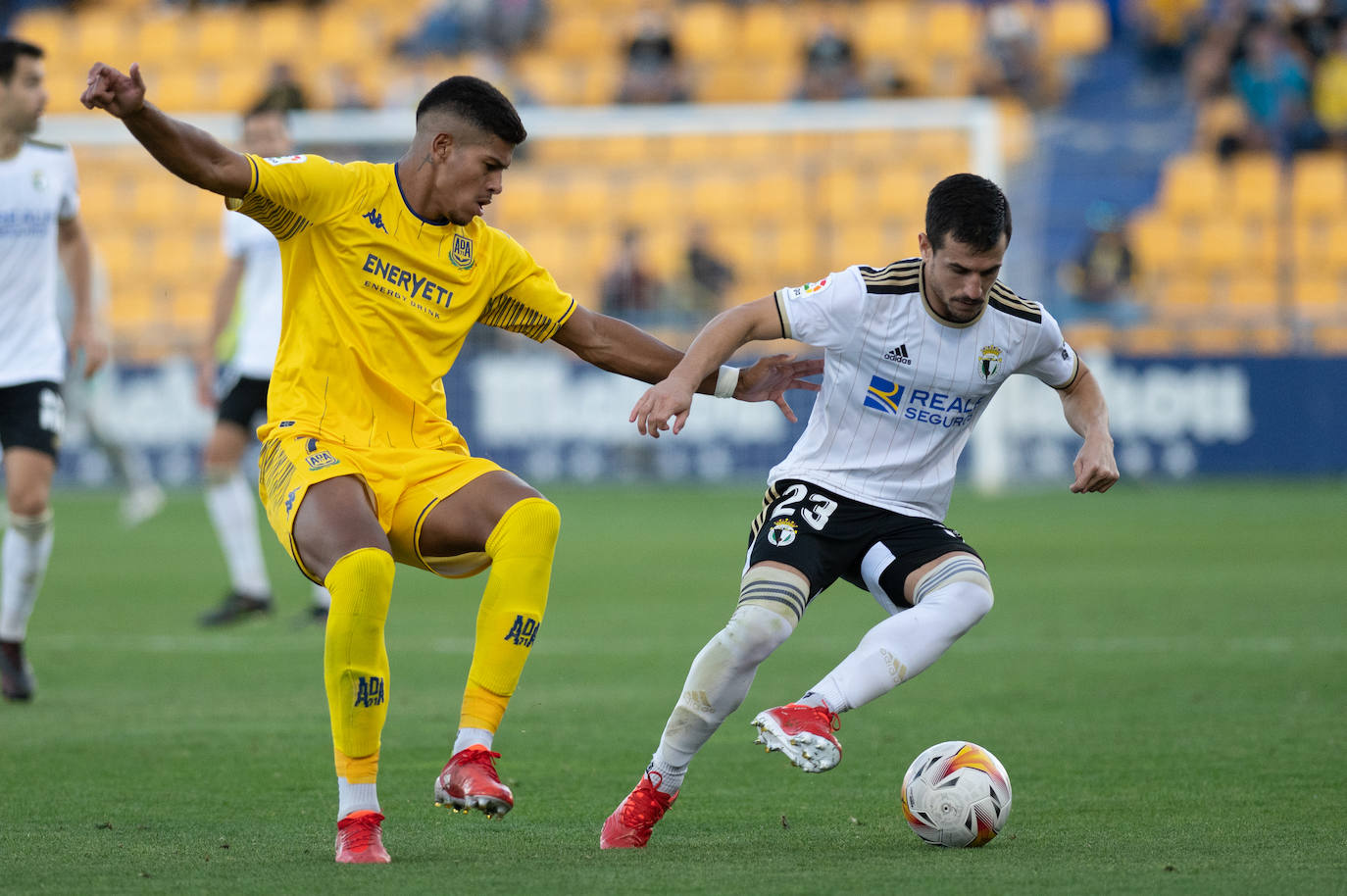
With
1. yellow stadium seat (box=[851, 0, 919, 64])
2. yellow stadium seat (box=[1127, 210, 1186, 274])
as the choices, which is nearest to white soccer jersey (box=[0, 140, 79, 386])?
yellow stadium seat (box=[1127, 210, 1186, 274])

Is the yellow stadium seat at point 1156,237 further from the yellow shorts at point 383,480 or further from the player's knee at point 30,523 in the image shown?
the yellow shorts at point 383,480

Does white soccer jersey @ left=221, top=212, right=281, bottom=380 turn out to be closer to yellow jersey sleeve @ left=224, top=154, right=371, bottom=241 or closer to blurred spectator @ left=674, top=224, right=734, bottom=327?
yellow jersey sleeve @ left=224, top=154, right=371, bottom=241

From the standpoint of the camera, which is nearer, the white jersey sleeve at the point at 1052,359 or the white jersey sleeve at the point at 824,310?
the white jersey sleeve at the point at 824,310

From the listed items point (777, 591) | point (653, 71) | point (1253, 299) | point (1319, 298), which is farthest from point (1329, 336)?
point (777, 591)

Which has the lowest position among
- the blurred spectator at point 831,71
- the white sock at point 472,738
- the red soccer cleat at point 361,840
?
the red soccer cleat at point 361,840

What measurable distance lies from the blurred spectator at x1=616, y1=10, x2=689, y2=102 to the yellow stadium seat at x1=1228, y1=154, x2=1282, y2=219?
22.0 ft

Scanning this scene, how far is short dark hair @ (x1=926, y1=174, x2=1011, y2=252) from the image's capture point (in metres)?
4.88

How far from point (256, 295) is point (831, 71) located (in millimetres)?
13117

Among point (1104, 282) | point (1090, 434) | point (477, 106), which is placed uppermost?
point (1104, 282)

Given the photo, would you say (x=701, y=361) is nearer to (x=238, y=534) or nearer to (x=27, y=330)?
(x=27, y=330)

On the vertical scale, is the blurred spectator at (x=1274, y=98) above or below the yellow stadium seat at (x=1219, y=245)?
above

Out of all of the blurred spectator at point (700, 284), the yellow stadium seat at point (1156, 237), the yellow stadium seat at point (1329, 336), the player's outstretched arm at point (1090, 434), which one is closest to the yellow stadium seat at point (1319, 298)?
the yellow stadium seat at point (1329, 336)

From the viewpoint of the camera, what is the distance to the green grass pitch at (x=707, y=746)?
14.5 feet

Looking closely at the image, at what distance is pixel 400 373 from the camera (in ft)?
16.8
